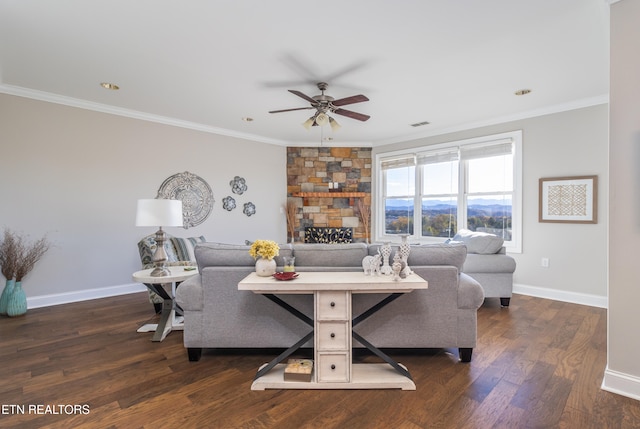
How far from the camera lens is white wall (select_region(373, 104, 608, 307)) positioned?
12.1ft

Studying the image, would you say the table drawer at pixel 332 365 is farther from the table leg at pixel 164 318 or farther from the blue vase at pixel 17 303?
the blue vase at pixel 17 303

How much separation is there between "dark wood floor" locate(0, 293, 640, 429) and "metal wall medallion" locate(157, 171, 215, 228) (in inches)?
89.5

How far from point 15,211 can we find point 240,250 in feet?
10.7

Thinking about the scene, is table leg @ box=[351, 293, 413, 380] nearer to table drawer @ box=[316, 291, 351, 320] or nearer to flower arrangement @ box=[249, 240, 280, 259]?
table drawer @ box=[316, 291, 351, 320]

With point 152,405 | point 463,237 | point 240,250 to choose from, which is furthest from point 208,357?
point 463,237

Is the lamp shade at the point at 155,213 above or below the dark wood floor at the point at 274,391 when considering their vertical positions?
above

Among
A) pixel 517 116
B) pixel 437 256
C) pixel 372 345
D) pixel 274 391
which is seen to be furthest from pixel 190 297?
pixel 517 116

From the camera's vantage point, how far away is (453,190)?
17.1 feet

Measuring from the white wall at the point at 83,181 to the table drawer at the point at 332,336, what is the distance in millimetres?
3635

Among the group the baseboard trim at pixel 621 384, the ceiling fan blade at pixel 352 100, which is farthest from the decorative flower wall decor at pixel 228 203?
the baseboard trim at pixel 621 384

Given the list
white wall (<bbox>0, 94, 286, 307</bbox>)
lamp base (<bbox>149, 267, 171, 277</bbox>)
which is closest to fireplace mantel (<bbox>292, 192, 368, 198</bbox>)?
white wall (<bbox>0, 94, 286, 307</bbox>)

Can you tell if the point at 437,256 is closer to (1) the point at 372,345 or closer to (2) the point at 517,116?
(1) the point at 372,345

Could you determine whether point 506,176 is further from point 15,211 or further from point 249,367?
point 15,211

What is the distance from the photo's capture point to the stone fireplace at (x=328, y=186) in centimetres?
624
